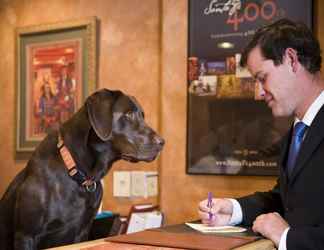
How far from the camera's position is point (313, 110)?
157 centimetres

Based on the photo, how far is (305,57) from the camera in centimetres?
162

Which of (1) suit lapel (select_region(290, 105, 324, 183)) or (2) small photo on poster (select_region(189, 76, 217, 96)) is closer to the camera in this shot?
(1) suit lapel (select_region(290, 105, 324, 183))

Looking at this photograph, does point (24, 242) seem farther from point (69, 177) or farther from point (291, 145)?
point (291, 145)

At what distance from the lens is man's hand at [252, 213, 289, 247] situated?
1414mm

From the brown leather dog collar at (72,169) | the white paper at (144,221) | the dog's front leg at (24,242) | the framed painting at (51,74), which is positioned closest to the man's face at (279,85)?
the brown leather dog collar at (72,169)

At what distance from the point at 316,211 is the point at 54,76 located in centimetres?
218

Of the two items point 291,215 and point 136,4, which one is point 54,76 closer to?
point 136,4

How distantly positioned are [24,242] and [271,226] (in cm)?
90

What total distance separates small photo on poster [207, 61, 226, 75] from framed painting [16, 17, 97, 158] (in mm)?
776

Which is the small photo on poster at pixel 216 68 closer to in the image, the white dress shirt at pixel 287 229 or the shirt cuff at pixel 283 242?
the white dress shirt at pixel 287 229

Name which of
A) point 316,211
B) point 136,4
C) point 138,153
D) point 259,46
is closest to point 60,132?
point 138,153

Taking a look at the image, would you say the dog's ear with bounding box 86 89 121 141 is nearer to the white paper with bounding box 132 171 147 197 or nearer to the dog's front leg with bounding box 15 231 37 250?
the dog's front leg with bounding box 15 231 37 250

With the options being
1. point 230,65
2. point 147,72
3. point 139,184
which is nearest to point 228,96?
point 230,65

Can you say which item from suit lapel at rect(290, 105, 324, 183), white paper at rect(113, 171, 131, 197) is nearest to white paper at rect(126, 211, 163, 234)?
white paper at rect(113, 171, 131, 197)
